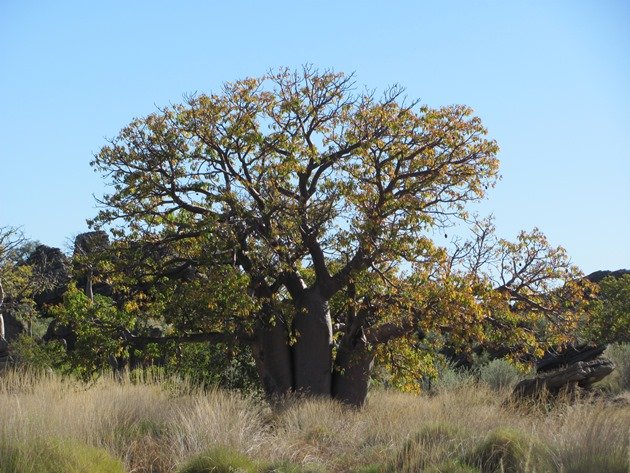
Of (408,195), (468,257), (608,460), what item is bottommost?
(608,460)

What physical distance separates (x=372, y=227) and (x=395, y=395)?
6073mm

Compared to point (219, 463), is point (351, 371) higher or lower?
higher

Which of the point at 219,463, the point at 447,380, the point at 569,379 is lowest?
the point at 219,463

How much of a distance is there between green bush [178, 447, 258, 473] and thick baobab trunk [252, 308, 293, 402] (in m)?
6.17

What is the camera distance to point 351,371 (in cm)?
1828

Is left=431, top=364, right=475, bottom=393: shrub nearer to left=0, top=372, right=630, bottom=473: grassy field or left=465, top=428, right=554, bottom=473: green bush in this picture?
left=0, top=372, right=630, bottom=473: grassy field

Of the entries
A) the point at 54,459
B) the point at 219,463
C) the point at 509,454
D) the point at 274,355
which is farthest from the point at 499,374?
the point at 54,459

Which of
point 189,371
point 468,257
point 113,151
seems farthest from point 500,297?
point 113,151

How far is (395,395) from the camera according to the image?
69.9 ft

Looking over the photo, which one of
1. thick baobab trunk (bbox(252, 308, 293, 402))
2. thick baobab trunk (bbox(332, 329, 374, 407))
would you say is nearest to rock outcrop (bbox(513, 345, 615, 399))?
thick baobab trunk (bbox(332, 329, 374, 407))

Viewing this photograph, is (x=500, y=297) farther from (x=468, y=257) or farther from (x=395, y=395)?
(x=395, y=395)

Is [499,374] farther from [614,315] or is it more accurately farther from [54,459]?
[54,459]

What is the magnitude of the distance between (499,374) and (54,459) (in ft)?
56.0

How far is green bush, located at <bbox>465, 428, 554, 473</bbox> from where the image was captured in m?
10.7
